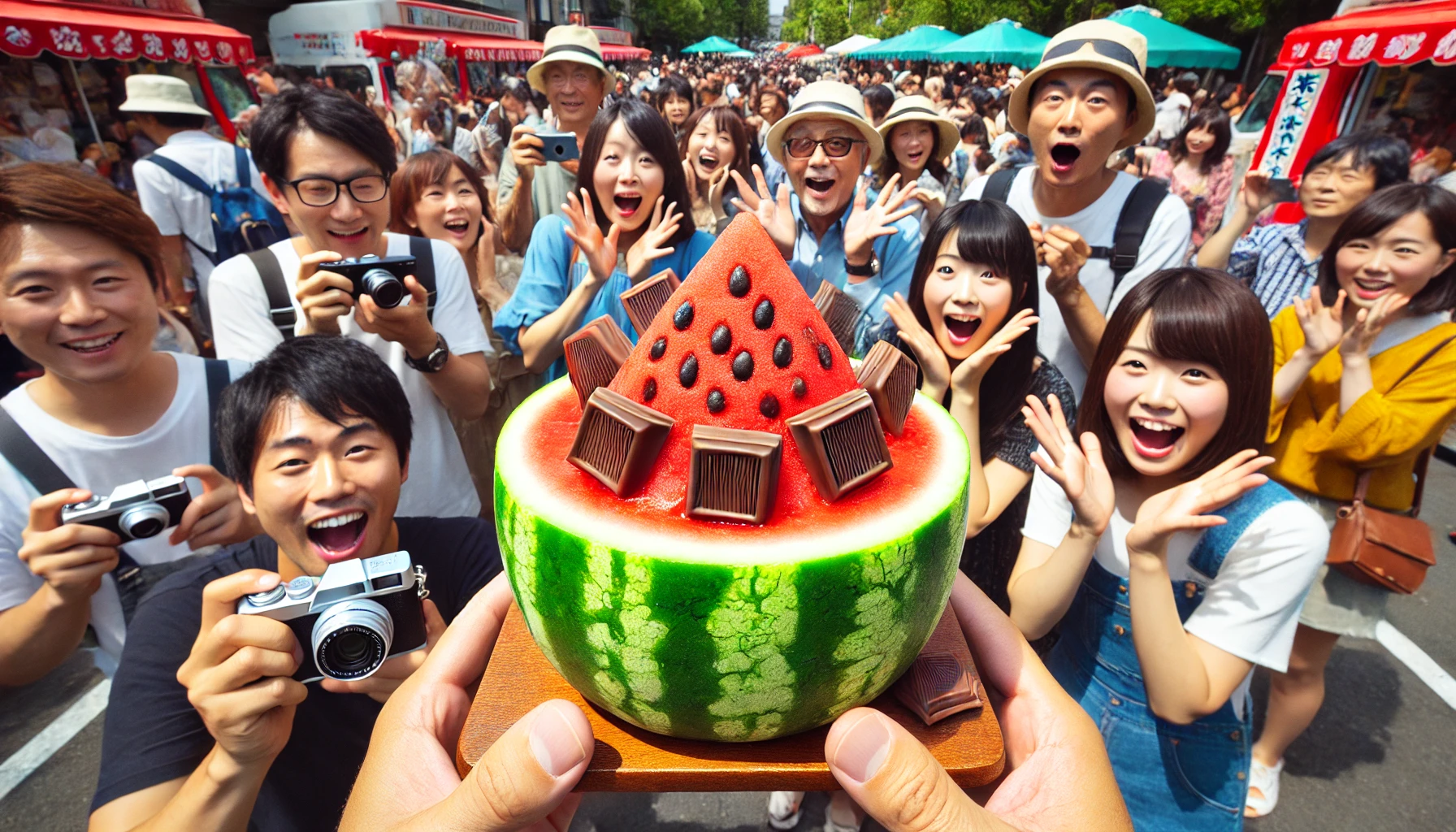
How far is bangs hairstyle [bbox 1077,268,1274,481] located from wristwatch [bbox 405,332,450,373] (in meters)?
2.96

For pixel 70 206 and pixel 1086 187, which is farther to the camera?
pixel 1086 187

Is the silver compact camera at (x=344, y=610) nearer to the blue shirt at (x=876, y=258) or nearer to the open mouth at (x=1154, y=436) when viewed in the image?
the open mouth at (x=1154, y=436)

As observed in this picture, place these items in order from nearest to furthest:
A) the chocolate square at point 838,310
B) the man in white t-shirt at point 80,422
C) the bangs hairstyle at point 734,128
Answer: the chocolate square at point 838,310, the man in white t-shirt at point 80,422, the bangs hairstyle at point 734,128

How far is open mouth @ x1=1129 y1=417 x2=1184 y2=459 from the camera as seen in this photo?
255 cm

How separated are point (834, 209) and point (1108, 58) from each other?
167 cm

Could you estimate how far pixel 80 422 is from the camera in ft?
8.78

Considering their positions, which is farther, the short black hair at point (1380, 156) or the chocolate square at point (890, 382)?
the short black hair at point (1380, 156)

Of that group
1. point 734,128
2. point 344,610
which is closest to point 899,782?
point 344,610

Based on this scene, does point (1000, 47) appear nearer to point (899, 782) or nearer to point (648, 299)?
point (648, 299)

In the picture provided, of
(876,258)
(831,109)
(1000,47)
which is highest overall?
(1000,47)

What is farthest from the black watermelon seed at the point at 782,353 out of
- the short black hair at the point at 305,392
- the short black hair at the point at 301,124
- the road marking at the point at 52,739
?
the road marking at the point at 52,739

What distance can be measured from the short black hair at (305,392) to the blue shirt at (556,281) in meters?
1.39

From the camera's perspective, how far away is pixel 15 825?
3635 millimetres

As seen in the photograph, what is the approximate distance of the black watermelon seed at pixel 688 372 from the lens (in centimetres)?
150
